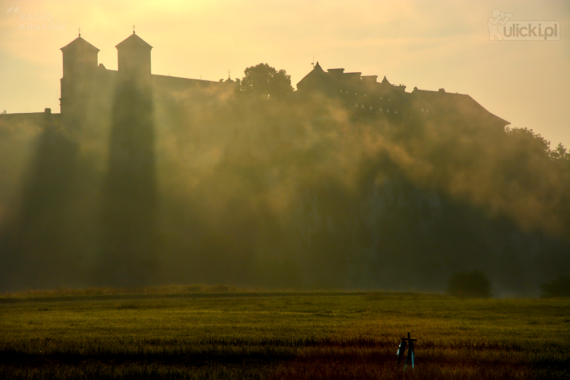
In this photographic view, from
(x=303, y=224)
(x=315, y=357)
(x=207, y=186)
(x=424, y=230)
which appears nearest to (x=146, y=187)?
(x=207, y=186)

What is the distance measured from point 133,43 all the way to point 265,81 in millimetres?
21863

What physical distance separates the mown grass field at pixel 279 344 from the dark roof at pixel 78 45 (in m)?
67.7

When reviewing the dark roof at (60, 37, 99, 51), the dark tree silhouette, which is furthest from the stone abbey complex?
the dark tree silhouette

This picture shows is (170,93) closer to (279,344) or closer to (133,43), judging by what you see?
(133,43)

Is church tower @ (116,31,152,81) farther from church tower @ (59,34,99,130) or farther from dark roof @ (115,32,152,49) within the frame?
church tower @ (59,34,99,130)

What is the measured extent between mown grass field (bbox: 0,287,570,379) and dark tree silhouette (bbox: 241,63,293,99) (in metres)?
71.0

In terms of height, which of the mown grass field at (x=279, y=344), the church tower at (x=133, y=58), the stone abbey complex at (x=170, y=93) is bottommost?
the mown grass field at (x=279, y=344)

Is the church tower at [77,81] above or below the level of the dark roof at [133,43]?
below

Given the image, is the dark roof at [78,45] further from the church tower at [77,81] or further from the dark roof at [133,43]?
the dark roof at [133,43]

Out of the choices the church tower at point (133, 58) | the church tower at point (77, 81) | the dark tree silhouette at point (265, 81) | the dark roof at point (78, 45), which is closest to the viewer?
the church tower at point (77, 81)

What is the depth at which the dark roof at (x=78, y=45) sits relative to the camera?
8738cm

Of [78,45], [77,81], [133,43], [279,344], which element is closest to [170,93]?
[133,43]

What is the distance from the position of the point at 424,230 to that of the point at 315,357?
77753mm

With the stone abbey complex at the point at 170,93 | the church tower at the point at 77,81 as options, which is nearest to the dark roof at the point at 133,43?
the stone abbey complex at the point at 170,93
